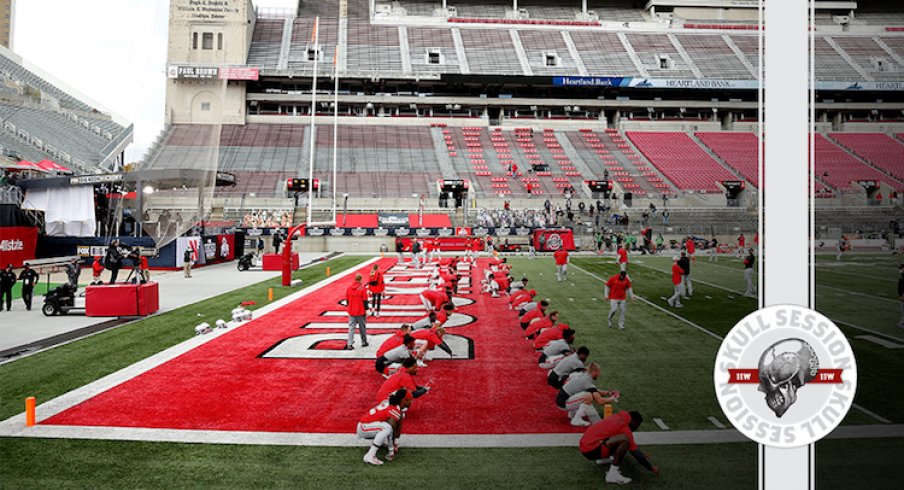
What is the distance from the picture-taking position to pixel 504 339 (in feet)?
39.9

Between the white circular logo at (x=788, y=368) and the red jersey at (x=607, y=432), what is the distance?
11.4 ft

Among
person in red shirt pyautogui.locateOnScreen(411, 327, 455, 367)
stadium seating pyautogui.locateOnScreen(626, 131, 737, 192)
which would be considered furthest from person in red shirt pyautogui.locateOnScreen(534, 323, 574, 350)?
stadium seating pyautogui.locateOnScreen(626, 131, 737, 192)

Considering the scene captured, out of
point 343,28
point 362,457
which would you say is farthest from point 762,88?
→ point 343,28

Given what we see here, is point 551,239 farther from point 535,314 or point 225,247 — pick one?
point 535,314

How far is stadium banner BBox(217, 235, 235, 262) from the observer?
101ft

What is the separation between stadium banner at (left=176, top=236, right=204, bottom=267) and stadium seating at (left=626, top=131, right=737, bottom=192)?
3885cm

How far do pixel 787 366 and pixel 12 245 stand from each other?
31478mm

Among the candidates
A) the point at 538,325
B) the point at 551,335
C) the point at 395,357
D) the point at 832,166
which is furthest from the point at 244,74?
the point at 832,166

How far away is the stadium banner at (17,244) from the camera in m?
24.5

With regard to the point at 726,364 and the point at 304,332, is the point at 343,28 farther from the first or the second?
the point at 726,364

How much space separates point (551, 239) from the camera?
3872 cm

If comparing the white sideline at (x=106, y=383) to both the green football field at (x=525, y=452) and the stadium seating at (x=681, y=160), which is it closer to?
the green football field at (x=525, y=452)

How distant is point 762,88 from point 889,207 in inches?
86.9

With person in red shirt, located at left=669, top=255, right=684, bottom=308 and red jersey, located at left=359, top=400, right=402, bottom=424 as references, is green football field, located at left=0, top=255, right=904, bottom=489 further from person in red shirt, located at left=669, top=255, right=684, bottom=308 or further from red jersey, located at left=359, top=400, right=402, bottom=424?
person in red shirt, located at left=669, top=255, right=684, bottom=308
